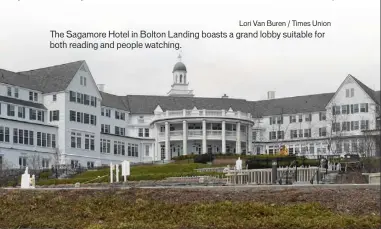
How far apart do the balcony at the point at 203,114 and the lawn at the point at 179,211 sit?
3221 centimetres

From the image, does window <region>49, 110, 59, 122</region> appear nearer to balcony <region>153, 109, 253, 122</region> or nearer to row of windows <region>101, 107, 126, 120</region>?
row of windows <region>101, 107, 126, 120</region>

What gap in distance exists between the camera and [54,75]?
1201 inches

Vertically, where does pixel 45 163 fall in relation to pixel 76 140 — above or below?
below

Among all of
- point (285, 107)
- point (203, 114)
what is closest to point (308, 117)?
point (285, 107)

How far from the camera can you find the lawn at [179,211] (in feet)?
51.9

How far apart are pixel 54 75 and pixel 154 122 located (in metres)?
20.4

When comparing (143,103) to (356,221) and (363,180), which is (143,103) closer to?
(363,180)

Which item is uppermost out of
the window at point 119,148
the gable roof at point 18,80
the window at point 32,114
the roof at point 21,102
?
the gable roof at point 18,80

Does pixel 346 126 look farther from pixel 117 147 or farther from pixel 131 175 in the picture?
pixel 131 175

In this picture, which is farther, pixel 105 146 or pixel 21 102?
pixel 105 146

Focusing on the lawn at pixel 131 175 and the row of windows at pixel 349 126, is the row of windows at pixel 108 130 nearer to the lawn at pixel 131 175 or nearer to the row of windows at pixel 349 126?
the lawn at pixel 131 175

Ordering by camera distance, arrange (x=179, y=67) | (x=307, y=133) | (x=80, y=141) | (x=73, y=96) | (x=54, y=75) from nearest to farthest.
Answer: (x=179, y=67) → (x=54, y=75) → (x=73, y=96) → (x=80, y=141) → (x=307, y=133)

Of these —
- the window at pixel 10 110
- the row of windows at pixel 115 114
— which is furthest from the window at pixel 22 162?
the row of windows at pixel 115 114

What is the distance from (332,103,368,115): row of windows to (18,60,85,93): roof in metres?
20.8
